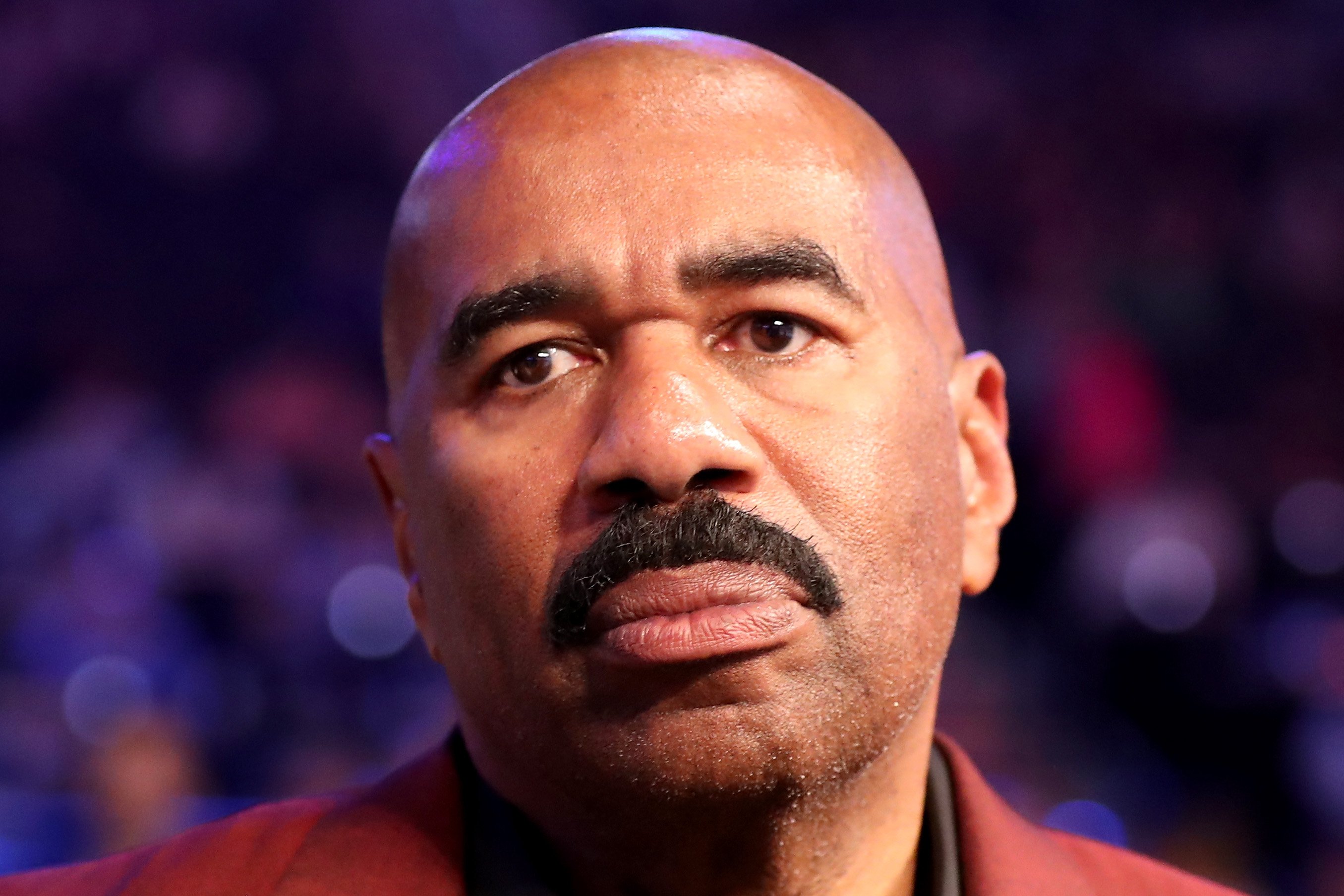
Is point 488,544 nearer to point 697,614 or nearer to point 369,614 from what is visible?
point 697,614

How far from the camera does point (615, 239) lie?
149 centimetres

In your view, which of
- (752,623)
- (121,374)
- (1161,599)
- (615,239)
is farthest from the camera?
(121,374)

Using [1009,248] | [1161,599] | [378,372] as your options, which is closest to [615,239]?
[1161,599]

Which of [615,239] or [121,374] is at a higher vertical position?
[615,239]

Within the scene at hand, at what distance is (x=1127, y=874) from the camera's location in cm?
179

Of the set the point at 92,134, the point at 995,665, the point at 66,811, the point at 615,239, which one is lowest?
the point at 995,665

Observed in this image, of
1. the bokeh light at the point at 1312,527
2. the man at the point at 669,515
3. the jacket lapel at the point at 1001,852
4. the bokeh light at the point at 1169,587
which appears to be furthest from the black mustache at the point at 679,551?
the bokeh light at the point at 1312,527

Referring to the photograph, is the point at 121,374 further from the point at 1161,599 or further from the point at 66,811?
the point at 1161,599

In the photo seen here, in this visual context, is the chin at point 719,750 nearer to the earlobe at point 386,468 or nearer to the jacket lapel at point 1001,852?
the jacket lapel at point 1001,852

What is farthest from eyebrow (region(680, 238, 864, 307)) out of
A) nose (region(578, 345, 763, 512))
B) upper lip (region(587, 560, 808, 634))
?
upper lip (region(587, 560, 808, 634))

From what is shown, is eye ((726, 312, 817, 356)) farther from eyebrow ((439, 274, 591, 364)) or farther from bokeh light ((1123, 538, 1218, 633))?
bokeh light ((1123, 538, 1218, 633))

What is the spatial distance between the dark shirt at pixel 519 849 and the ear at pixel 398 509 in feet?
0.53

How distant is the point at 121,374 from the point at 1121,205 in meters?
3.82

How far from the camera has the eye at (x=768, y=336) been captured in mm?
1521
